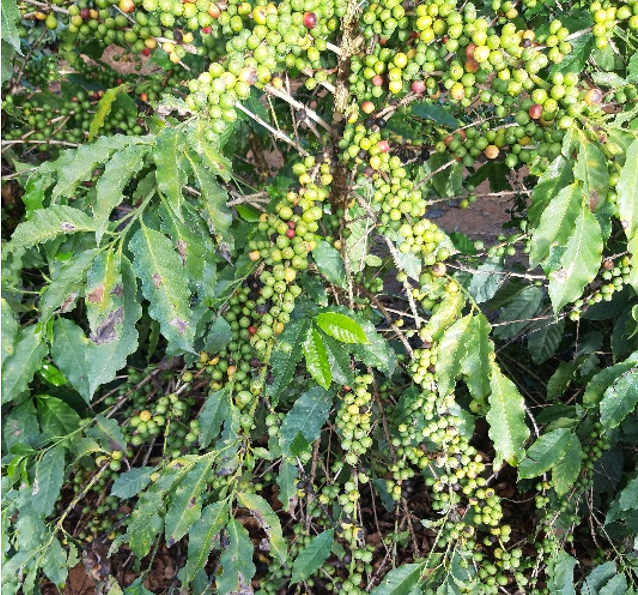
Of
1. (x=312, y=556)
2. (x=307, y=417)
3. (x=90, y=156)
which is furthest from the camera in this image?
(x=312, y=556)

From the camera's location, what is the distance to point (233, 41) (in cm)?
93

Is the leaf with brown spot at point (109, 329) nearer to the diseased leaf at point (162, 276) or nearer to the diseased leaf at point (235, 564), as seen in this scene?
the diseased leaf at point (162, 276)

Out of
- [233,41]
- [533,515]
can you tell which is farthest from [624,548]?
[233,41]

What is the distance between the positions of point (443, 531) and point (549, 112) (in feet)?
2.97

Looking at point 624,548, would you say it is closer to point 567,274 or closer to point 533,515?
point 533,515

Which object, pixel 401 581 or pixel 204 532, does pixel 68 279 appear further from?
pixel 401 581

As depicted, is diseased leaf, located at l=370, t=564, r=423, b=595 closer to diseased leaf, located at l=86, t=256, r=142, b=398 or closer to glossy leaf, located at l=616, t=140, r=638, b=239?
diseased leaf, located at l=86, t=256, r=142, b=398

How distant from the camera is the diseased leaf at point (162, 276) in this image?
95 cm

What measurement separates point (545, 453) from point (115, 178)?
3.70 ft

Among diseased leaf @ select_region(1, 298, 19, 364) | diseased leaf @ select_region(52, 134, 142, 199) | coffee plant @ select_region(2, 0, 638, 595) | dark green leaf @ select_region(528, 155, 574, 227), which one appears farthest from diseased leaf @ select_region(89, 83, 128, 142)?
dark green leaf @ select_region(528, 155, 574, 227)

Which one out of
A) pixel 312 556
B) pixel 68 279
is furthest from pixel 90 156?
pixel 312 556

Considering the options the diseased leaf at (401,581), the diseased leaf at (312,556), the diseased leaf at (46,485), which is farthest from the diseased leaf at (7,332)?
the diseased leaf at (401,581)

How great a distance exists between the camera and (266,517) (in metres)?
1.16

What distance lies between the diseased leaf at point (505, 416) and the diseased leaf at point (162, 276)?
0.57m
